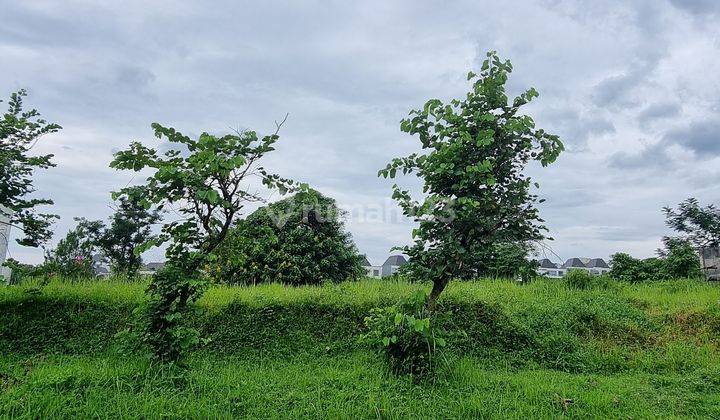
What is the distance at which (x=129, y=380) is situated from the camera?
366cm

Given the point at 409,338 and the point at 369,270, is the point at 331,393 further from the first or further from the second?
the point at 369,270

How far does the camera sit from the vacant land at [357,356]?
3.46 m

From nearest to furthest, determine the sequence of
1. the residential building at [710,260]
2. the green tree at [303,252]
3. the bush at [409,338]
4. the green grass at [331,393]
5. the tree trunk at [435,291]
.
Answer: the green grass at [331,393] < the bush at [409,338] < the tree trunk at [435,291] < the green tree at [303,252] < the residential building at [710,260]

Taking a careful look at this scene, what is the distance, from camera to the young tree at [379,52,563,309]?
14.0 feet

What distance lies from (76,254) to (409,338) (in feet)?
38.3

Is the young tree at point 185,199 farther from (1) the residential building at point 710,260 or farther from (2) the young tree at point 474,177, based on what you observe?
(1) the residential building at point 710,260

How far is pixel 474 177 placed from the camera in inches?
164

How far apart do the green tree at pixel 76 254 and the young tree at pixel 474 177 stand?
517 centimetres

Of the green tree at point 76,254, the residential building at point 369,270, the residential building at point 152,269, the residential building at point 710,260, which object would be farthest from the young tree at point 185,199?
the residential building at point 710,260

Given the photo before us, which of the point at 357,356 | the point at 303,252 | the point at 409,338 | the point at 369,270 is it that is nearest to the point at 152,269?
the point at 303,252

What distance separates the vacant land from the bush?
176mm

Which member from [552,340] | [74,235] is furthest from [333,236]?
[74,235]

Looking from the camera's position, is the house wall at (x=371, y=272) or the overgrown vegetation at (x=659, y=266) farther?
the house wall at (x=371, y=272)

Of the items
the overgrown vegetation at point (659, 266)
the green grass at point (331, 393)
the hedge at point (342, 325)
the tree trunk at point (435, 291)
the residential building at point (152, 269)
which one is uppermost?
the overgrown vegetation at point (659, 266)
